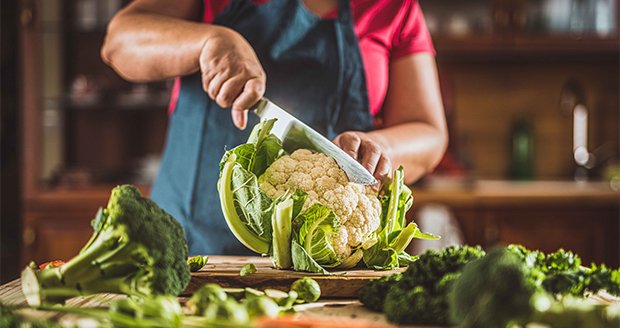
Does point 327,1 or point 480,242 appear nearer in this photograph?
point 327,1

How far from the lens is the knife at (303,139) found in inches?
49.2

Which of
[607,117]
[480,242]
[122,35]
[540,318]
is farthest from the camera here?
[607,117]

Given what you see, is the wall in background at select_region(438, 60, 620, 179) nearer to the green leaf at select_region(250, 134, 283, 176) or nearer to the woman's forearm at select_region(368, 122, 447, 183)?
the woman's forearm at select_region(368, 122, 447, 183)

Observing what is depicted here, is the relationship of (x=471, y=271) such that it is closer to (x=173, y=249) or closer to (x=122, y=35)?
(x=173, y=249)

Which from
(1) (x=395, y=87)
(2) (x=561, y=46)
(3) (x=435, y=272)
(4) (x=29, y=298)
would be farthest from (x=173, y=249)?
(2) (x=561, y=46)

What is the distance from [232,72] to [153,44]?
271mm

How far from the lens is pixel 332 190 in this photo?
1256 mm

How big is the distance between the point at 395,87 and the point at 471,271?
3.14 ft

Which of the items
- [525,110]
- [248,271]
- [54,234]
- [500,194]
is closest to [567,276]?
[248,271]

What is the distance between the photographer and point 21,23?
3.12m

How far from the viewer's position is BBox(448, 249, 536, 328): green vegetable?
2.52 feet

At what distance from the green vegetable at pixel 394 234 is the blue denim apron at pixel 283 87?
379 mm

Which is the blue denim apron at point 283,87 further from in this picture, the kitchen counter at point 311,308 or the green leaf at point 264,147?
the kitchen counter at point 311,308

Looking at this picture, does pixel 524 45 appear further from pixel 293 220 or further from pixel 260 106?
pixel 293 220
